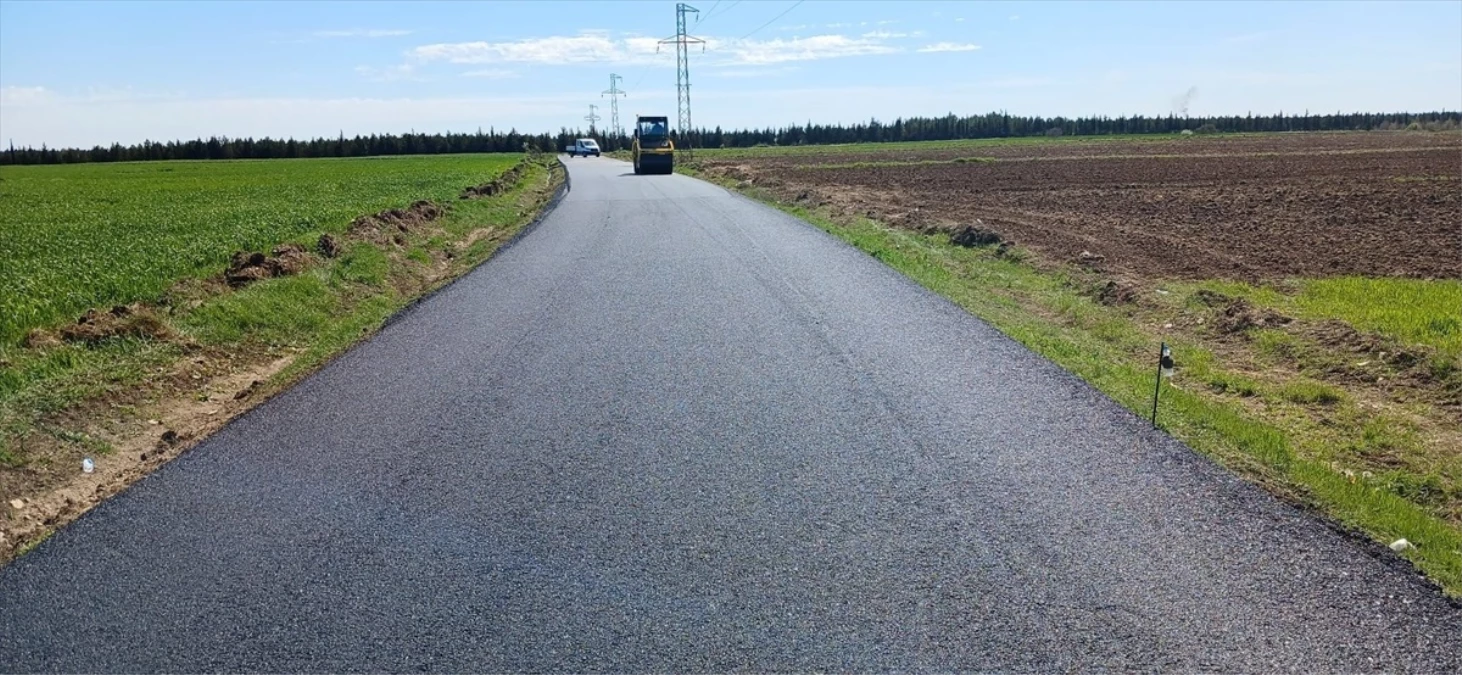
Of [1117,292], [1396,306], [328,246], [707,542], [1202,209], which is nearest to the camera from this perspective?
[707,542]

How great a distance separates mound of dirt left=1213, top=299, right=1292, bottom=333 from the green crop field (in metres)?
11.1

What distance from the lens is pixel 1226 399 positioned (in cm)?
812

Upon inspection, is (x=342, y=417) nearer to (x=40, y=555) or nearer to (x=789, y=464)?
(x=40, y=555)

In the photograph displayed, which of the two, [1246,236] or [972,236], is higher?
[972,236]

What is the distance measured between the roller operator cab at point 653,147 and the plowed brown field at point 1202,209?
106 inches

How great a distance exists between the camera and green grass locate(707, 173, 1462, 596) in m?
5.43

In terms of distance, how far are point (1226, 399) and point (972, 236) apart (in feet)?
34.0

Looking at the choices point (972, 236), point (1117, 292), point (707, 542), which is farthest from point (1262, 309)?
point (707, 542)

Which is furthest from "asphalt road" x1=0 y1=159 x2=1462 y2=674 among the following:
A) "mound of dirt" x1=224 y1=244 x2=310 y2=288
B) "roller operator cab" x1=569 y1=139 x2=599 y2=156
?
"roller operator cab" x1=569 y1=139 x2=599 y2=156

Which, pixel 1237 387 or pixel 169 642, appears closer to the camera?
pixel 169 642

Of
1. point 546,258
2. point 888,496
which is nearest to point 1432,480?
point 888,496

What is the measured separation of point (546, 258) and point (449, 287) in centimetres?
278

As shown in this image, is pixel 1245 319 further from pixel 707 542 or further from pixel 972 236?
pixel 972 236

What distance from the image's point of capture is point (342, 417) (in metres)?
7.43
